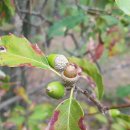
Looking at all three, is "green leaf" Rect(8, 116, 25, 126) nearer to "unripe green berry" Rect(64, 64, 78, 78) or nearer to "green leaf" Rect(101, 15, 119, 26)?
"green leaf" Rect(101, 15, 119, 26)

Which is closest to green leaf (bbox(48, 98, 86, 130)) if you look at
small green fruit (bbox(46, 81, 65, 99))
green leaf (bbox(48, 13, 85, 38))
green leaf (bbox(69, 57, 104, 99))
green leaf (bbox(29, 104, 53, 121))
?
small green fruit (bbox(46, 81, 65, 99))

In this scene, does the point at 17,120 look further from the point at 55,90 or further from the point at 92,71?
the point at 55,90

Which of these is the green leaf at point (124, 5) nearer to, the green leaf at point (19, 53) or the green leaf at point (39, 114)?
the green leaf at point (19, 53)

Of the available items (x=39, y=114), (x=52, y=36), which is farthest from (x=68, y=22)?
(x=39, y=114)

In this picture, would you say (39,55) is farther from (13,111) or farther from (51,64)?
(13,111)

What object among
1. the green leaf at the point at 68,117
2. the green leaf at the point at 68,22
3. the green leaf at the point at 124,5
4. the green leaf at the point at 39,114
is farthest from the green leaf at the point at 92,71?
the green leaf at the point at 39,114
